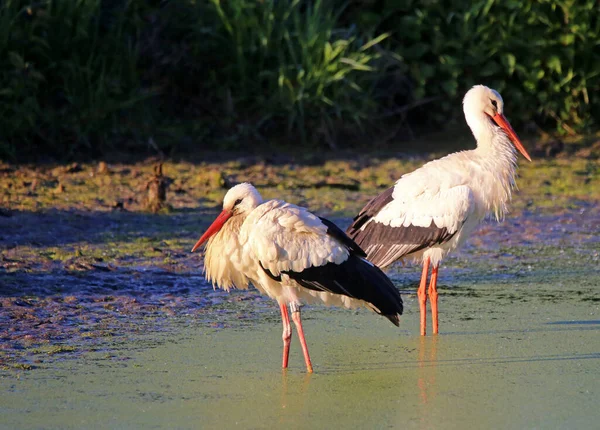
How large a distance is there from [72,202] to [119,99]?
193cm

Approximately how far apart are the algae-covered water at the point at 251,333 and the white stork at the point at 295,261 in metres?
0.28

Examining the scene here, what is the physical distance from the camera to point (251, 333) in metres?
5.46

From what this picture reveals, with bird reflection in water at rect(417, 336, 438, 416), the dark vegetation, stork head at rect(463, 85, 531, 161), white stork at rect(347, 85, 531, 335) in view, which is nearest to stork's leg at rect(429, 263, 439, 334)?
white stork at rect(347, 85, 531, 335)

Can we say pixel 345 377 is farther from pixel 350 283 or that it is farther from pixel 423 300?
pixel 423 300

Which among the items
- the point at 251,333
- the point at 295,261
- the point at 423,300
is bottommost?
the point at 251,333

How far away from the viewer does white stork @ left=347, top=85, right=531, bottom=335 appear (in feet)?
18.9

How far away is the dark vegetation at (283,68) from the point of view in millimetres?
9414

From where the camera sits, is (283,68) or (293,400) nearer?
(293,400)

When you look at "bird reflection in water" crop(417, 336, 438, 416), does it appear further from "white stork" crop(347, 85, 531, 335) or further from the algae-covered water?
"white stork" crop(347, 85, 531, 335)

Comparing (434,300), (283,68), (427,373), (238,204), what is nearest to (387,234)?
(434,300)

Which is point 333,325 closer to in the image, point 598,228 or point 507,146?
point 507,146

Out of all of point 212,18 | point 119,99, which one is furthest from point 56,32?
point 212,18

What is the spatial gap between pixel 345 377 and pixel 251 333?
780mm

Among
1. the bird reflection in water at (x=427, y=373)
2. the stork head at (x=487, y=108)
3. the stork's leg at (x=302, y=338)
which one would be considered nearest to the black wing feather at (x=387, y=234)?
the bird reflection in water at (x=427, y=373)
